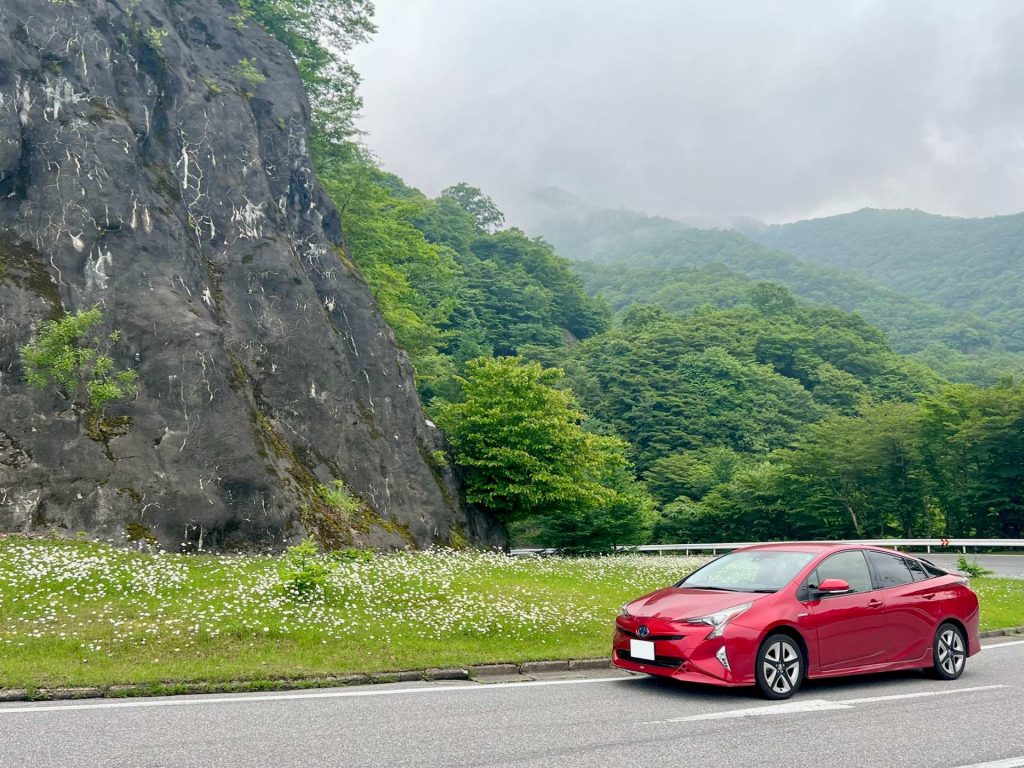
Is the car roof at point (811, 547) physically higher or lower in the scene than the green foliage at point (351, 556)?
higher

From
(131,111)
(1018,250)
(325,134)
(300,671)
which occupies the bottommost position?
(300,671)

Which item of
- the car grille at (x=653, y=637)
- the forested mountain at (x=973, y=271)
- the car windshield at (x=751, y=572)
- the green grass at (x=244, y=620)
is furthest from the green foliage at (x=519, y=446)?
the forested mountain at (x=973, y=271)

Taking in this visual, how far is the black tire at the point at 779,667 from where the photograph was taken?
8344mm

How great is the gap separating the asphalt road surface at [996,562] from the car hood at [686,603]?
21.2 meters

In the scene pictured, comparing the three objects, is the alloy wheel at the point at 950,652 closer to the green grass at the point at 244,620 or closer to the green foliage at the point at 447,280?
the green grass at the point at 244,620

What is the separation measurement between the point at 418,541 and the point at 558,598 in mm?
10025

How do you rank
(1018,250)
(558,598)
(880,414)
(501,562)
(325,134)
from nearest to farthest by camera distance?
1. (558,598)
2. (501,562)
3. (325,134)
4. (880,414)
5. (1018,250)

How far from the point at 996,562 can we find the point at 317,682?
30.3 meters

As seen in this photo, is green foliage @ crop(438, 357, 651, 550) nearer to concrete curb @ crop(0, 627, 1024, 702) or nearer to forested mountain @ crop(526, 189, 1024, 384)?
concrete curb @ crop(0, 627, 1024, 702)

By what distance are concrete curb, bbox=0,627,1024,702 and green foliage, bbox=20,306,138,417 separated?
29.8 ft

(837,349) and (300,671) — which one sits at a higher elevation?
(837,349)

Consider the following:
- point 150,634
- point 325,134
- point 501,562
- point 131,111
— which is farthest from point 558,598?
point 325,134

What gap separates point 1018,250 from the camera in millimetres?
158875

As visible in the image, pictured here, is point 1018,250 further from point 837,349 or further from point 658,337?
point 658,337
